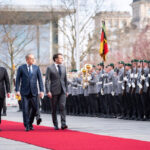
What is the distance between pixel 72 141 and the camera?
1173cm

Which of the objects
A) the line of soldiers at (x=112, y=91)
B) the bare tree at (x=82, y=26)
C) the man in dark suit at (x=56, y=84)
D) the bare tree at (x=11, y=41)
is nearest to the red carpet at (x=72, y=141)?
the man in dark suit at (x=56, y=84)

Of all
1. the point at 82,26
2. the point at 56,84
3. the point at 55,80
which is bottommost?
the point at 56,84

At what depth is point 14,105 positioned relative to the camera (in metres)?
42.0

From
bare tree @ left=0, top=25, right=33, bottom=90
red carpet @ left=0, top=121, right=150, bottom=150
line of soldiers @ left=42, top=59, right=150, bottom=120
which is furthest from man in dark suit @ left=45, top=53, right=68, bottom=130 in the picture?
bare tree @ left=0, top=25, right=33, bottom=90

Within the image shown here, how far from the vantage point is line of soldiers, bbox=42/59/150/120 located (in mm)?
18656

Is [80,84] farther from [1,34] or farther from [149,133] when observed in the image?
[1,34]

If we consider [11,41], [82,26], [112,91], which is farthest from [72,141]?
[82,26]

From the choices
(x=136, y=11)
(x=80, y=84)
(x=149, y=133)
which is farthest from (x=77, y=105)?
(x=136, y=11)

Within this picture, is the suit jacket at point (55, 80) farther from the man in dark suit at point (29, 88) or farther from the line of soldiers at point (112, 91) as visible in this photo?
the line of soldiers at point (112, 91)

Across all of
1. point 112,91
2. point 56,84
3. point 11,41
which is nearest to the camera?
point 56,84

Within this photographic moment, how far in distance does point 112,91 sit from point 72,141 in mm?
9699

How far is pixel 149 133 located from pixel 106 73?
26.9 ft

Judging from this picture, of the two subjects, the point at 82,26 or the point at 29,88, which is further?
the point at 82,26

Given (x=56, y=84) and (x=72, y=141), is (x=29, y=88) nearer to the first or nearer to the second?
(x=56, y=84)
